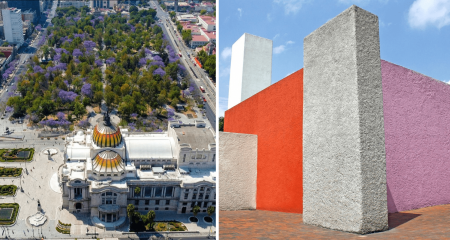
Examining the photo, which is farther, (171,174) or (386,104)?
(171,174)

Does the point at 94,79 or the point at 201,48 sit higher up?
the point at 201,48

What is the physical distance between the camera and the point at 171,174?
31.6 meters

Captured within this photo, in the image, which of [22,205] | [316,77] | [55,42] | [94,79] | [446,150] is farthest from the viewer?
[55,42]

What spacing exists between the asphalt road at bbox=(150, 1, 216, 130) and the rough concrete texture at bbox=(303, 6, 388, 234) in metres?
38.2

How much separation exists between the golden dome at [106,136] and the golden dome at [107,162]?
137cm

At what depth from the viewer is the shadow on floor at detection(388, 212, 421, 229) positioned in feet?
30.9

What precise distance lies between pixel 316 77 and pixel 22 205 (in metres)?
29.1

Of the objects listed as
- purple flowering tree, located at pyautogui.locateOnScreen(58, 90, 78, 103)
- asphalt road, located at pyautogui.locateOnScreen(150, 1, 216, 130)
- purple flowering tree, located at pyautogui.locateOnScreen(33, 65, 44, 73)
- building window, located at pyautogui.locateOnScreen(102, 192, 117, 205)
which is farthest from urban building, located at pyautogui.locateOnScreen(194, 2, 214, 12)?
building window, located at pyautogui.locateOnScreen(102, 192, 117, 205)

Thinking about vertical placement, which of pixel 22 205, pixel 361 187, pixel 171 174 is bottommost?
pixel 22 205

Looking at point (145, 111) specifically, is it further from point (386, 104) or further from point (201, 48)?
point (386, 104)

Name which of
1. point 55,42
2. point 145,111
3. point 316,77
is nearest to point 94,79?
point 145,111

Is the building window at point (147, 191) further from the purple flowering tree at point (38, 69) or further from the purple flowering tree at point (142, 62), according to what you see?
the purple flowering tree at point (142, 62)

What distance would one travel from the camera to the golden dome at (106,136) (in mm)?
31078

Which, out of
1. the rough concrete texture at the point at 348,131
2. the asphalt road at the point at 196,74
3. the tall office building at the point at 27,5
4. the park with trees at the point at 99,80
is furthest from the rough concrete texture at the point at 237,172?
the tall office building at the point at 27,5
